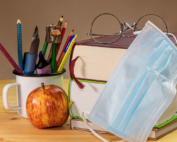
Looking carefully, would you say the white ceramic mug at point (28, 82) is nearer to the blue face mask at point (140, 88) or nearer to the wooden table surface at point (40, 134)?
the wooden table surface at point (40, 134)

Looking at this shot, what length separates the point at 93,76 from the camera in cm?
45

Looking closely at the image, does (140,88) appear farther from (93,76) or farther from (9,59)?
(9,59)

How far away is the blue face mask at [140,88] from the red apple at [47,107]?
0.08 m

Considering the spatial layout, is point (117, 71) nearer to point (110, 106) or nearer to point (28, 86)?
point (110, 106)

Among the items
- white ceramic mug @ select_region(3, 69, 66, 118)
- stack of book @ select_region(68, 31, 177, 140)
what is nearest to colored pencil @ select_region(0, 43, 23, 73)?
white ceramic mug @ select_region(3, 69, 66, 118)

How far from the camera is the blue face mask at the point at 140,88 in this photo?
0.40 meters

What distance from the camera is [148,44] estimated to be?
16.0 inches

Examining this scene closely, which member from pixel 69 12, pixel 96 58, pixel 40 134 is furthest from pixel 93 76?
pixel 69 12

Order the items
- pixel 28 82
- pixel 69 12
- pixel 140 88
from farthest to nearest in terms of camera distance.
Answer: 1. pixel 69 12
2. pixel 28 82
3. pixel 140 88

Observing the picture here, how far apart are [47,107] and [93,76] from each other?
3.7 inches

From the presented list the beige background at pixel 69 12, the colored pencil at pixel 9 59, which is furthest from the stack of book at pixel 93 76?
the beige background at pixel 69 12

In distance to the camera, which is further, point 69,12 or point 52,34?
point 69,12

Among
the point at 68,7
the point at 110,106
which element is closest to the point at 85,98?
the point at 110,106

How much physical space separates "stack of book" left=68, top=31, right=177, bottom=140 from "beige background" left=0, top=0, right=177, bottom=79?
1.72ft
